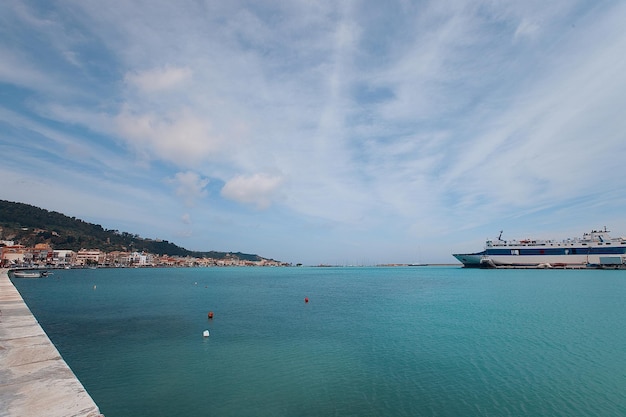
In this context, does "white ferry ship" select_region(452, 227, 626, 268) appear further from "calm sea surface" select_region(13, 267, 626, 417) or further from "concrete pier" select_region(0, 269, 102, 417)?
"concrete pier" select_region(0, 269, 102, 417)

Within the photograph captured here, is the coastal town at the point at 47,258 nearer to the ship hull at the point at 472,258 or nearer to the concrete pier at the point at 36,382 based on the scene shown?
the concrete pier at the point at 36,382

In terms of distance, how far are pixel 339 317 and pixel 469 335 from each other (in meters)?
11.4

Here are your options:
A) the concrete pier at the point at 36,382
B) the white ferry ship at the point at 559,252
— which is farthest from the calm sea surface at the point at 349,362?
the white ferry ship at the point at 559,252

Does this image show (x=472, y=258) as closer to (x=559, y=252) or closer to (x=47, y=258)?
(x=559, y=252)

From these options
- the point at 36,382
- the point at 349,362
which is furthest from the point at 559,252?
the point at 36,382

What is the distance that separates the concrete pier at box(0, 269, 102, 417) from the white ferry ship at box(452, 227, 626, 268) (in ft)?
455

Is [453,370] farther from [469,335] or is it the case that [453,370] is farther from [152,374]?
[152,374]

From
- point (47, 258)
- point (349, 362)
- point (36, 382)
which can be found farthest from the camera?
point (47, 258)

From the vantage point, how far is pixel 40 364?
1128cm

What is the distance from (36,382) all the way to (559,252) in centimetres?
14452

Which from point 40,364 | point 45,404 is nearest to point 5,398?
point 45,404

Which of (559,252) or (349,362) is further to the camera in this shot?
(559,252)

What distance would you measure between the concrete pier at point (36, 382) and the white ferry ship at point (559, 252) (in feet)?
455

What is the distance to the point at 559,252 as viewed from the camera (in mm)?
117125
